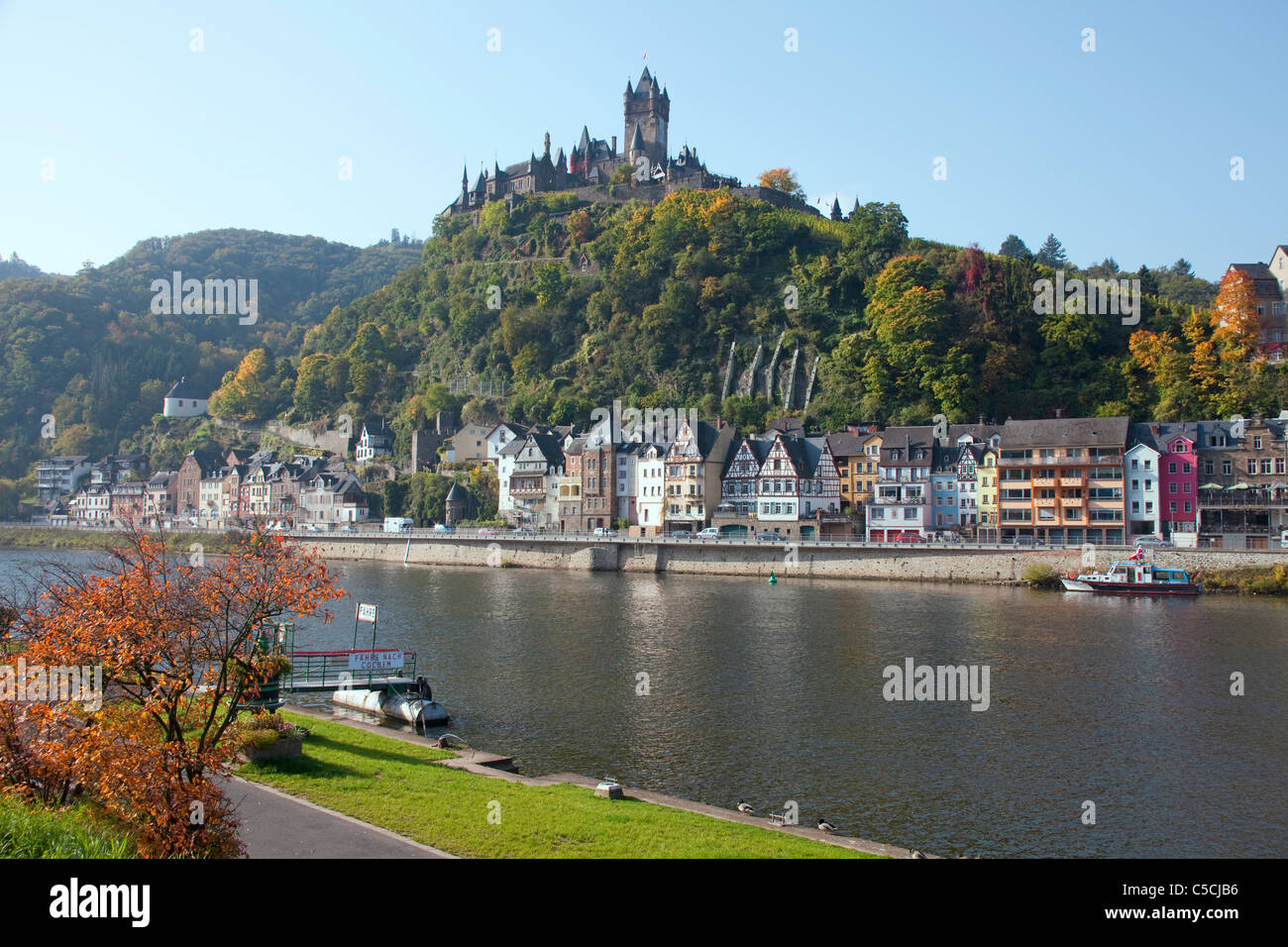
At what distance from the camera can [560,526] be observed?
284ft

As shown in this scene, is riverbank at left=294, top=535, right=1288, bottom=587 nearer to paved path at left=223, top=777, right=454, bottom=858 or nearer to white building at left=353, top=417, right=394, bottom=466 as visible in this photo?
white building at left=353, top=417, right=394, bottom=466

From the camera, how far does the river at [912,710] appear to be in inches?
748

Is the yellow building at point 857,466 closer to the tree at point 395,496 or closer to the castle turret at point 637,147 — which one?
the tree at point 395,496

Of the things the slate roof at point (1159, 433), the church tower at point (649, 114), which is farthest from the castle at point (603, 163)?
the slate roof at point (1159, 433)

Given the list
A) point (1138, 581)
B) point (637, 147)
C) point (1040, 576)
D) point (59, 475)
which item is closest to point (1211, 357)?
point (1040, 576)

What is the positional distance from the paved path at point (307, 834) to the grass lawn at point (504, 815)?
0.49 meters

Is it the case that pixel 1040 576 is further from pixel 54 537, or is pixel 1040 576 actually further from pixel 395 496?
pixel 54 537

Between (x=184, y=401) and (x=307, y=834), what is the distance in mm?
147686

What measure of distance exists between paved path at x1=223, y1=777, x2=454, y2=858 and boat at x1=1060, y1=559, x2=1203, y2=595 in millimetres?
50375

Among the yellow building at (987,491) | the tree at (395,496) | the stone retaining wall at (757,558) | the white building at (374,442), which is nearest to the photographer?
the stone retaining wall at (757,558)

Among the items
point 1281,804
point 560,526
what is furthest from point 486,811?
point 560,526

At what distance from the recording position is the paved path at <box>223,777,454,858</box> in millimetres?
12289

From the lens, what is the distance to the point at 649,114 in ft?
506
